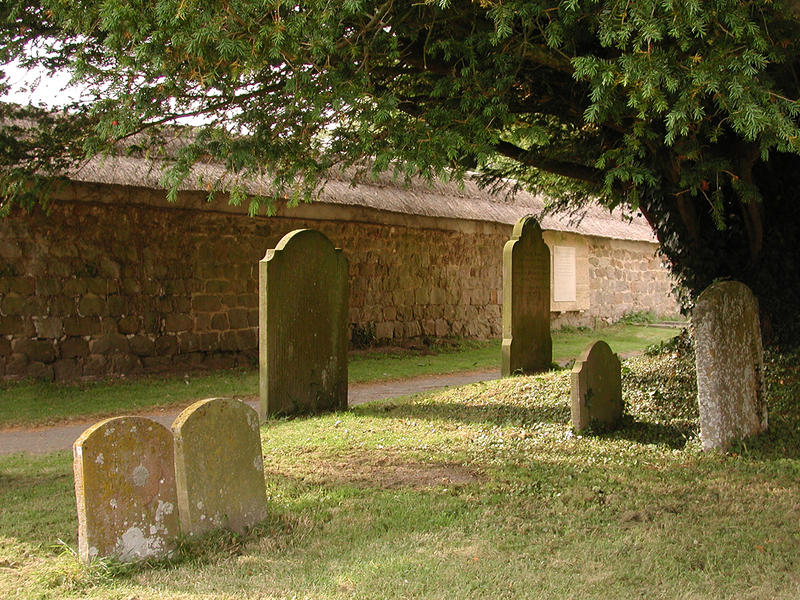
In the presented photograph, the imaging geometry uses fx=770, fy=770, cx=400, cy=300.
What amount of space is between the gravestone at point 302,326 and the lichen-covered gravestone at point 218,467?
10.4 feet

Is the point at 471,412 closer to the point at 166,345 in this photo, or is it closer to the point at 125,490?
the point at 125,490

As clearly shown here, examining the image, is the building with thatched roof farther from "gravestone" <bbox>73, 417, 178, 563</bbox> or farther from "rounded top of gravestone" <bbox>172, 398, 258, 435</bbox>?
"gravestone" <bbox>73, 417, 178, 563</bbox>

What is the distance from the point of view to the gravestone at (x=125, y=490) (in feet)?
12.1

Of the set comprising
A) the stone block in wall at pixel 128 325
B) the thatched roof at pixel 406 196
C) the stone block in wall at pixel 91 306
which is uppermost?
the thatched roof at pixel 406 196

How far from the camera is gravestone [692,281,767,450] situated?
585cm

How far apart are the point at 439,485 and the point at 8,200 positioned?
5480 mm

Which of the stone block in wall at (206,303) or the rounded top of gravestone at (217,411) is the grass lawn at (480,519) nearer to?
the rounded top of gravestone at (217,411)

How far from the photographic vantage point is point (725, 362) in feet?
19.2

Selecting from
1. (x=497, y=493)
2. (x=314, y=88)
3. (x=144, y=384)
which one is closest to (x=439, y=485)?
(x=497, y=493)

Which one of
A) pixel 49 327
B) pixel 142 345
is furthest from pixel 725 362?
pixel 49 327

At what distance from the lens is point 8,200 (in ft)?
25.7

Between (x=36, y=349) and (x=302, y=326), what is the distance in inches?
167

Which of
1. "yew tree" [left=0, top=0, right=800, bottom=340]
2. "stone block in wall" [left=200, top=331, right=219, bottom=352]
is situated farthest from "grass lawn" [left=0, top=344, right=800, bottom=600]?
"stone block in wall" [left=200, top=331, right=219, bottom=352]

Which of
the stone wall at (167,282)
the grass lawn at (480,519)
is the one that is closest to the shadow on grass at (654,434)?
the grass lawn at (480,519)
